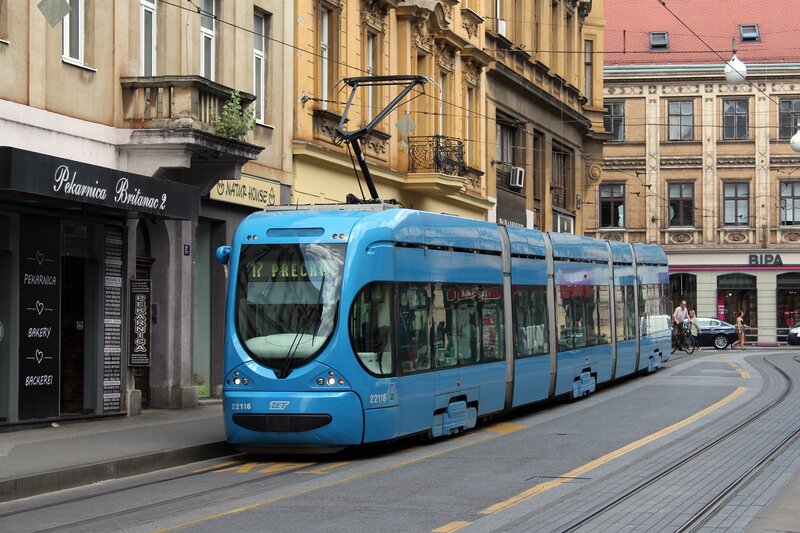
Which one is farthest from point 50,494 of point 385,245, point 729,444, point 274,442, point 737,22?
point 737,22

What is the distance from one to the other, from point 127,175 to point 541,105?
27275 millimetres

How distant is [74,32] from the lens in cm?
1917

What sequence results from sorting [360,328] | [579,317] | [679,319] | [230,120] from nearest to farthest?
[360,328], [230,120], [579,317], [679,319]

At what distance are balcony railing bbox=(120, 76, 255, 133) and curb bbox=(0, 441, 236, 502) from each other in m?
5.42

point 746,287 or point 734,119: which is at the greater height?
point 734,119

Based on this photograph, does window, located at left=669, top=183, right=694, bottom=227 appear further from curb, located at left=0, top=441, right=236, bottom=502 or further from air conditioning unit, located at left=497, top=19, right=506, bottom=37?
curb, located at left=0, top=441, right=236, bottom=502

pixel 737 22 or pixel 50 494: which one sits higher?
pixel 737 22

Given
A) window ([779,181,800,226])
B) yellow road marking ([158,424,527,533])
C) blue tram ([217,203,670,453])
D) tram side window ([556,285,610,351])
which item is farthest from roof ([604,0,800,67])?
yellow road marking ([158,424,527,533])

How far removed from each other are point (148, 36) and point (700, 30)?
5060cm

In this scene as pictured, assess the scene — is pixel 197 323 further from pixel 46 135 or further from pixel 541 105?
pixel 541 105

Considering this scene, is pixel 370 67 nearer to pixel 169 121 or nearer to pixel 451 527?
pixel 169 121

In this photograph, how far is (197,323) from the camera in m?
23.5

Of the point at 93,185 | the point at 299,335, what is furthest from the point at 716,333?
the point at 299,335

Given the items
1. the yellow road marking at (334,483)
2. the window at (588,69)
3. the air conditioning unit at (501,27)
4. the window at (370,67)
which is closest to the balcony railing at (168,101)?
the yellow road marking at (334,483)
